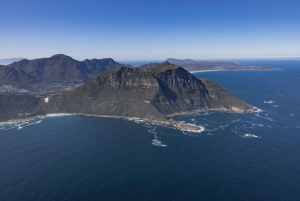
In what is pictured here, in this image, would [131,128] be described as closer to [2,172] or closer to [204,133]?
[204,133]

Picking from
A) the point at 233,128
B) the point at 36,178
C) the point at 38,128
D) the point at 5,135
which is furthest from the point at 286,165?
the point at 5,135

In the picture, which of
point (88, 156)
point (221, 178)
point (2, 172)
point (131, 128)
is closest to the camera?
point (221, 178)

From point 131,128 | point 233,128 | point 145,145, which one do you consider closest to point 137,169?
point 145,145

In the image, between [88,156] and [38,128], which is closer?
[88,156]

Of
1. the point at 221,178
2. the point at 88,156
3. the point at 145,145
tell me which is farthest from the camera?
the point at 145,145

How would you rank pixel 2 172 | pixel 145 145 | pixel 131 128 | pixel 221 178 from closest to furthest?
pixel 221 178
pixel 2 172
pixel 145 145
pixel 131 128

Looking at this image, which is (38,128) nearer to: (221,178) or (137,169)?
(137,169)
